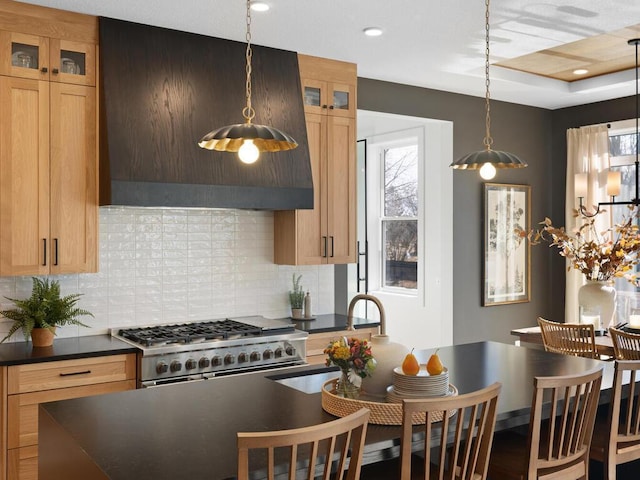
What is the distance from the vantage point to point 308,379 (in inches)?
114

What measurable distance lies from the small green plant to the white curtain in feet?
9.21

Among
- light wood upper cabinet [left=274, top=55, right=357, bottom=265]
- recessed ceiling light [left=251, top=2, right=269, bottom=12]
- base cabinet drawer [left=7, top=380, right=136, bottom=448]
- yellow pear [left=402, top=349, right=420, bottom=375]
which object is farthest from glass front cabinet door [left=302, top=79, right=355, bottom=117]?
yellow pear [left=402, top=349, right=420, bottom=375]

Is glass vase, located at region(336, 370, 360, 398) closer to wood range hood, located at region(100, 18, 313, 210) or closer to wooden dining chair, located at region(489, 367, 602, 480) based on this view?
wooden dining chair, located at region(489, 367, 602, 480)

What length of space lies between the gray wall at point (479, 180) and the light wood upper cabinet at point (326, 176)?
0.48 metres

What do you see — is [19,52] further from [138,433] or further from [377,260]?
[377,260]

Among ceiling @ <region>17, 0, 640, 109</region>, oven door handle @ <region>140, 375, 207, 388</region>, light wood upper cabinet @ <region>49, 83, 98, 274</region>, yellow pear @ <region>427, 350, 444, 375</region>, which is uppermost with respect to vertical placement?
ceiling @ <region>17, 0, 640, 109</region>

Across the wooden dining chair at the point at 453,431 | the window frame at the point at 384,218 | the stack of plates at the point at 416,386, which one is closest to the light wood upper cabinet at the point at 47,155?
the stack of plates at the point at 416,386

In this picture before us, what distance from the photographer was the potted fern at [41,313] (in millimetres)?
3750

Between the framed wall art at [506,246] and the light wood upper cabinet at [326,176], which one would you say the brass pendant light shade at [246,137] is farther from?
the framed wall art at [506,246]

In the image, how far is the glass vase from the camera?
237cm

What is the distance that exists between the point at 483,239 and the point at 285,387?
390cm

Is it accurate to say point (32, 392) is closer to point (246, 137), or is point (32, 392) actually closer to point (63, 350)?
point (63, 350)

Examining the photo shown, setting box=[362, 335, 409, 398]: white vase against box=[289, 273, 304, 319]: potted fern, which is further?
box=[289, 273, 304, 319]: potted fern

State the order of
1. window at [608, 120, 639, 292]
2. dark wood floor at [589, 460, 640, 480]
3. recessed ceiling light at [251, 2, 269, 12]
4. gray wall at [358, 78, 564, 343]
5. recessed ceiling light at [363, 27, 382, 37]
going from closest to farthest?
dark wood floor at [589, 460, 640, 480] < recessed ceiling light at [251, 2, 269, 12] < recessed ceiling light at [363, 27, 382, 37] < gray wall at [358, 78, 564, 343] < window at [608, 120, 639, 292]
